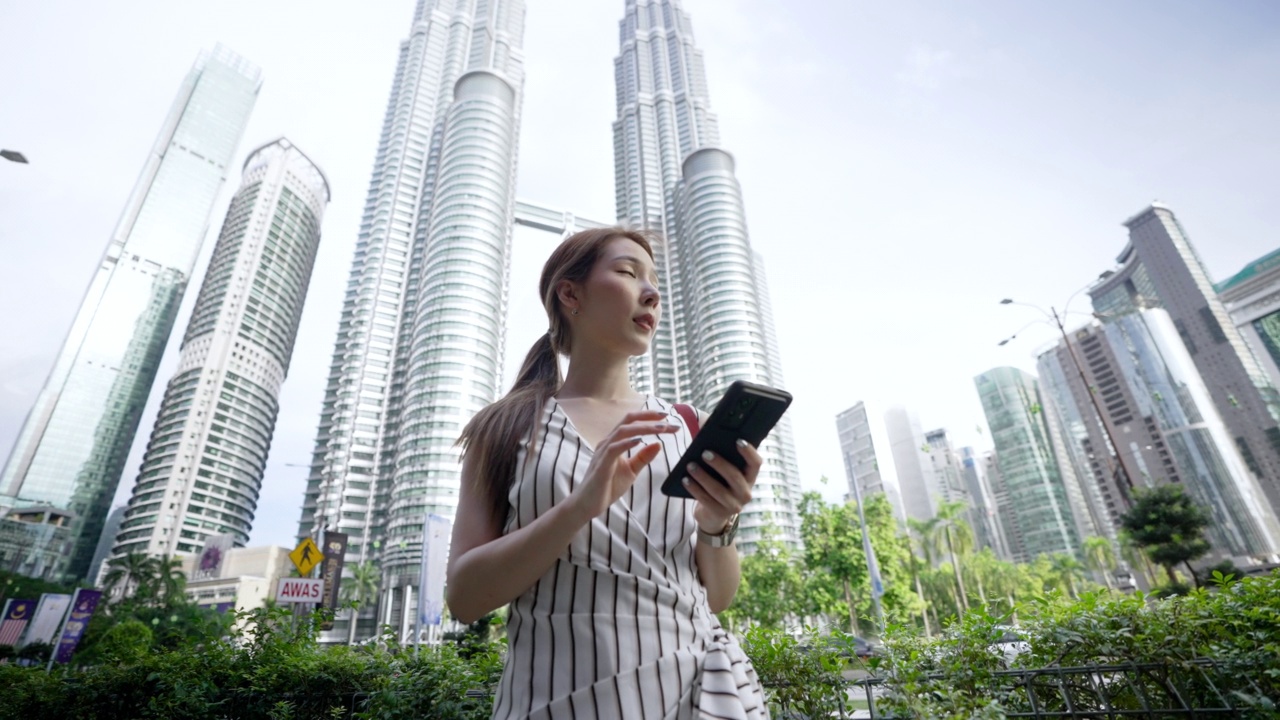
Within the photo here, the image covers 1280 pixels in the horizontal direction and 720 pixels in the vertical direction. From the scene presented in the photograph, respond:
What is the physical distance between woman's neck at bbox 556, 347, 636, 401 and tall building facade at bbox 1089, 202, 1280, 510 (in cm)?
9850

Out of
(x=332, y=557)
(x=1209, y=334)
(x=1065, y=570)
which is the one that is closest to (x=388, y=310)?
(x=332, y=557)

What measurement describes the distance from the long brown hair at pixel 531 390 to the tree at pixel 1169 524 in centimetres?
2572

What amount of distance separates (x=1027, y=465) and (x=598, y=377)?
389 ft

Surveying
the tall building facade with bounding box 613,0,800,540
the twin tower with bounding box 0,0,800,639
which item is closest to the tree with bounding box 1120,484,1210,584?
the tall building facade with bounding box 613,0,800,540

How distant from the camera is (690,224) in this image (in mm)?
75688

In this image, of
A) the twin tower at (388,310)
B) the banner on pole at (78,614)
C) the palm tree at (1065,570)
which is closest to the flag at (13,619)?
the banner on pole at (78,614)

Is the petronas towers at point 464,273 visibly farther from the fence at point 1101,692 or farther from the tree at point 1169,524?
the fence at point 1101,692

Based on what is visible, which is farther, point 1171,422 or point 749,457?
point 1171,422

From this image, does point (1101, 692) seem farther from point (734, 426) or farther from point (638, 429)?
point (638, 429)

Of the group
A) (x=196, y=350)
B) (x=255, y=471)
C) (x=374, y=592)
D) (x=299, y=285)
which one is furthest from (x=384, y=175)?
(x=374, y=592)

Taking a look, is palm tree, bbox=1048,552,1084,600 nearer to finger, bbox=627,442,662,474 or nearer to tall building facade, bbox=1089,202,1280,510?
tall building facade, bbox=1089,202,1280,510

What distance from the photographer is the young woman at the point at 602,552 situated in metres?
0.97

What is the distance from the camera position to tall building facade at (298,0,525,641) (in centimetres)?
6306

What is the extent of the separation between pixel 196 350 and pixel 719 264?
3449 inches
